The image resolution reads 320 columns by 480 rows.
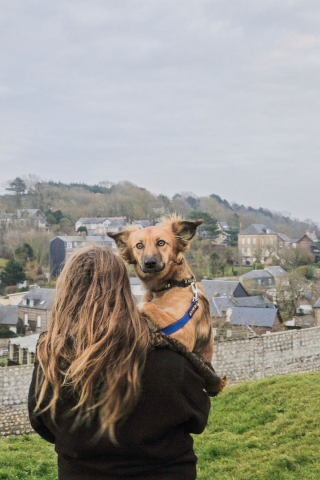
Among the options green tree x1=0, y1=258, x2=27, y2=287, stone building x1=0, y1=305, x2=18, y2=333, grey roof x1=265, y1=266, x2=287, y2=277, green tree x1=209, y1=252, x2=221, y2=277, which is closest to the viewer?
stone building x1=0, y1=305, x2=18, y2=333

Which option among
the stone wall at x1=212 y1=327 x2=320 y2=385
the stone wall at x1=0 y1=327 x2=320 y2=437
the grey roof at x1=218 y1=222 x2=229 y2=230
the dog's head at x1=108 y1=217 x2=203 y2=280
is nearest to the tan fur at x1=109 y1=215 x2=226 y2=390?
the dog's head at x1=108 y1=217 x2=203 y2=280

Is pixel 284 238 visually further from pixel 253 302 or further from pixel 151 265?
pixel 151 265

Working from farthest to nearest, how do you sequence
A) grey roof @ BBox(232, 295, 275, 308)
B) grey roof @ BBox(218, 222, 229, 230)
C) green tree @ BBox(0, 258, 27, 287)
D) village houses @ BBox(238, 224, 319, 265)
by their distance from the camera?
grey roof @ BBox(218, 222, 229, 230) → village houses @ BBox(238, 224, 319, 265) → green tree @ BBox(0, 258, 27, 287) → grey roof @ BBox(232, 295, 275, 308)

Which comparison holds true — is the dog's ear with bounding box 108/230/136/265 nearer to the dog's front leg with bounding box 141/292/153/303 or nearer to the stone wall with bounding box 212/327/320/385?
the dog's front leg with bounding box 141/292/153/303

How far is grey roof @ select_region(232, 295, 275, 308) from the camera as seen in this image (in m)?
24.7

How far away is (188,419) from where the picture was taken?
1465 mm

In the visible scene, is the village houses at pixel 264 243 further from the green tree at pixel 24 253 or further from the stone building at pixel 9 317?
the stone building at pixel 9 317

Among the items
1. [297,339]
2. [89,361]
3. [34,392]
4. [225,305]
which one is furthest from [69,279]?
[225,305]

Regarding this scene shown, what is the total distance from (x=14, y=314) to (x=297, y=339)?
19.0 metres

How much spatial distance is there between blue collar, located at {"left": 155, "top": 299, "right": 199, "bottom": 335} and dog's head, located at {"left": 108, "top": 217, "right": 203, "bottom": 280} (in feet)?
0.83

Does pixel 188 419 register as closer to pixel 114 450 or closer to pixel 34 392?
pixel 114 450

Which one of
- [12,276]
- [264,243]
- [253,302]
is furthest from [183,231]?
[264,243]

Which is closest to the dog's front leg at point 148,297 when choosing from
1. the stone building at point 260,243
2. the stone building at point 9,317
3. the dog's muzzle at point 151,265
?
the dog's muzzle at point 151,265

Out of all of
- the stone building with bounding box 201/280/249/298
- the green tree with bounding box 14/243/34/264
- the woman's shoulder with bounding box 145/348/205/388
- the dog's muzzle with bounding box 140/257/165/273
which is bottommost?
the stone building with bounding box 201/280/249/298
